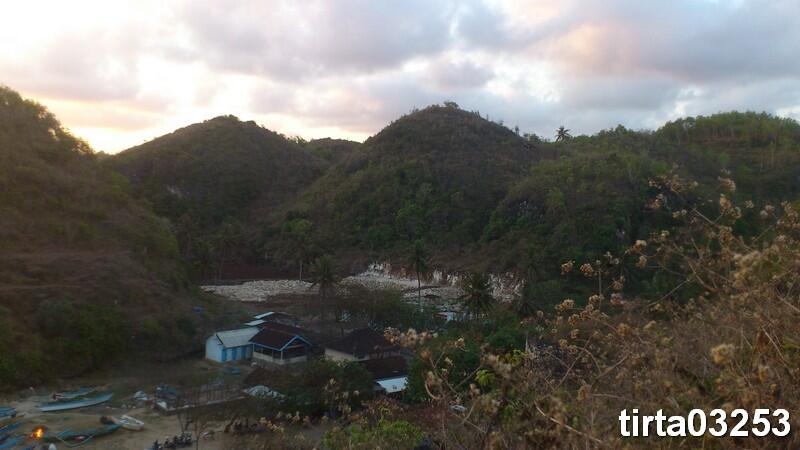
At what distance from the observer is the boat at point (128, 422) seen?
17.0 meters

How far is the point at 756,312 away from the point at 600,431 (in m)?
1.09

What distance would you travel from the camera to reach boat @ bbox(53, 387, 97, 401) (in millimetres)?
19039

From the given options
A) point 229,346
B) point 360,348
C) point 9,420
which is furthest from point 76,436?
point 360,348

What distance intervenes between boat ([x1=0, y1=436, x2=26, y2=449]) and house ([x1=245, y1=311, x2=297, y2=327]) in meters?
12.0

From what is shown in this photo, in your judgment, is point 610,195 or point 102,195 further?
point 610,195

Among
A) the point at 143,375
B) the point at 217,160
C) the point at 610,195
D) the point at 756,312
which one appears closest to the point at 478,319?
the point at 143,375

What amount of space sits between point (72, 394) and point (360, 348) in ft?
30.6

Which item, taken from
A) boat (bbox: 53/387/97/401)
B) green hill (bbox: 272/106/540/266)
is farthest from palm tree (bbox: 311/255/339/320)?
green hill (bbox: 272/106/540/266)

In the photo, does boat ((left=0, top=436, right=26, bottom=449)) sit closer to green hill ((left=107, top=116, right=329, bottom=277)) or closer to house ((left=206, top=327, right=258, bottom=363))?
house ((left=206, top=327, right=258, bottom=363))

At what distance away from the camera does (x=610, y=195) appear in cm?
3997

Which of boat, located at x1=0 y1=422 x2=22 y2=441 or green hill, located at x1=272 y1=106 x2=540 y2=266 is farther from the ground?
green hill, located at x1=272 y1=106 x2=540 y2=266

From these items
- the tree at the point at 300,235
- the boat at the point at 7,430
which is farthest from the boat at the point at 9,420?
the tree at the point at 300,235

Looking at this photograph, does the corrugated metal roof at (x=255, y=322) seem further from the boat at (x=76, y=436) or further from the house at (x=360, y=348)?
the boat at (x=76, y=436)

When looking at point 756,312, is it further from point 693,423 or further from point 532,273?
point 532,273
